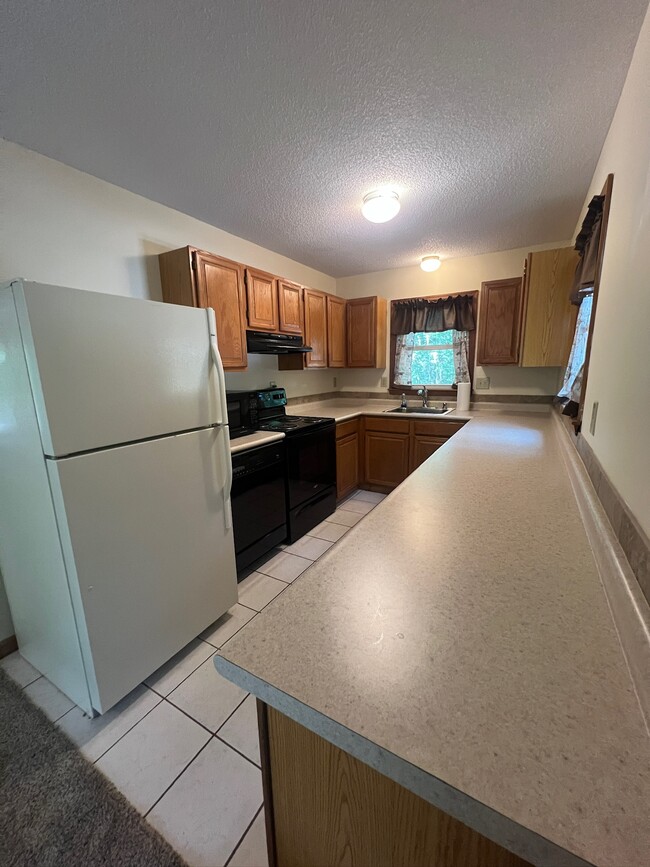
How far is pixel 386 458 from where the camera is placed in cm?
350

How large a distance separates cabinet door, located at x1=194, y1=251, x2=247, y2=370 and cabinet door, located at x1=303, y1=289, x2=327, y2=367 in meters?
0.86

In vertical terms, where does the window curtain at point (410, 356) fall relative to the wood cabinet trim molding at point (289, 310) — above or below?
below

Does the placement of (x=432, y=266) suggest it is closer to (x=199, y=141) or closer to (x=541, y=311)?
(x=541, y=311)

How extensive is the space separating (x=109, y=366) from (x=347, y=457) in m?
2.46

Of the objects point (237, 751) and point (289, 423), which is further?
point (289, 423)

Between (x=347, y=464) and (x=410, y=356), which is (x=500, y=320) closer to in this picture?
(x=410, y=356)

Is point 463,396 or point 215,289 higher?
point 215,289

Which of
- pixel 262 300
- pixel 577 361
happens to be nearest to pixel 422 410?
pixel 577 361

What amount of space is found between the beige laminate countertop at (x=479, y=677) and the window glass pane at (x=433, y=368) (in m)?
2.90

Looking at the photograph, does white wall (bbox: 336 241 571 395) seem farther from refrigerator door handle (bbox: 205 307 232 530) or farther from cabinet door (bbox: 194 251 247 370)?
refrigerator door handle (bbox: 205 307 232 530)

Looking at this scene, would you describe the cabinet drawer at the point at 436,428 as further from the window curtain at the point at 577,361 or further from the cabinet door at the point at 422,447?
the window curtain at the point at 577,361

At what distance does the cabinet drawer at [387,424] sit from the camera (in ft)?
10.9

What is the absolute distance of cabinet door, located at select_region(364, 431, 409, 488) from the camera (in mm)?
3389

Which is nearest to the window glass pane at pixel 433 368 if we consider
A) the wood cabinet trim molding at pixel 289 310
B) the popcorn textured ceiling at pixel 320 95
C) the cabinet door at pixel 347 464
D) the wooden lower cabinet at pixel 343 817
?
the cabinet door at pixel 347 464
